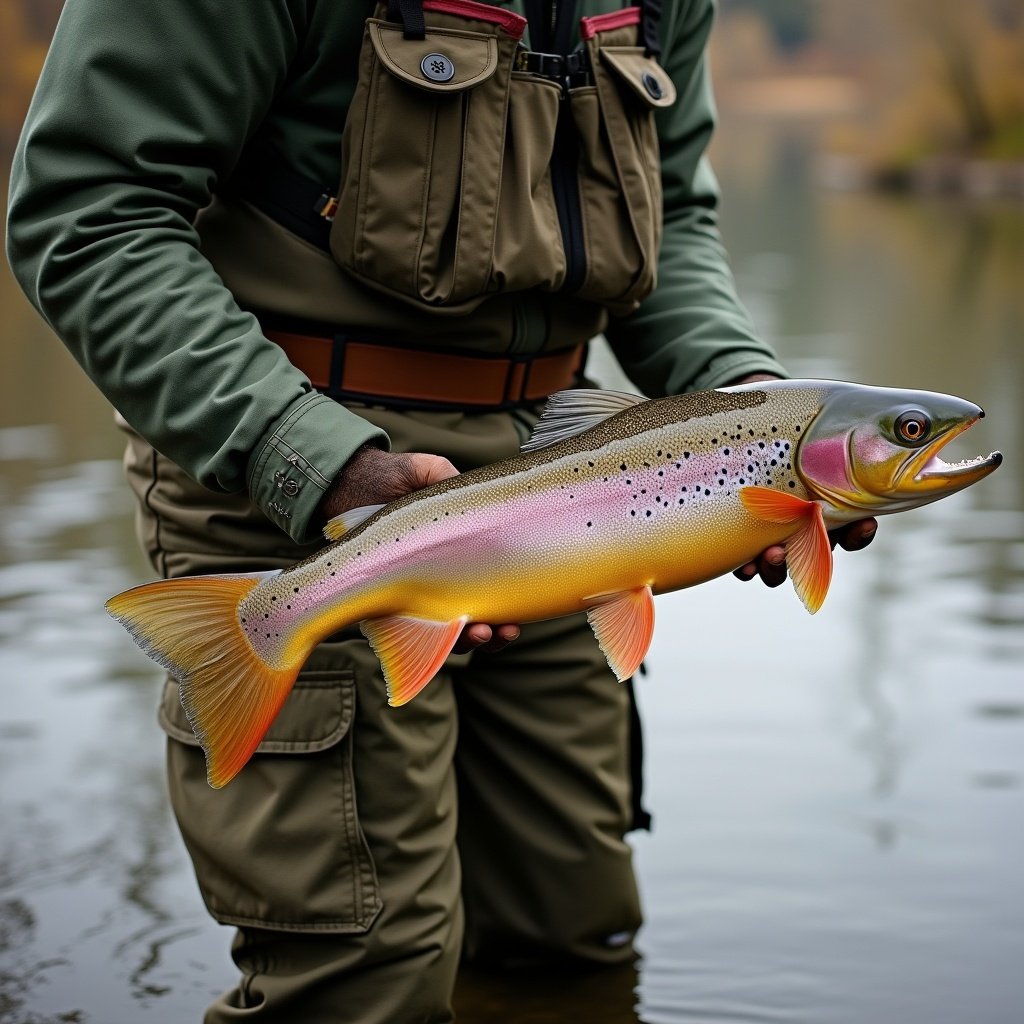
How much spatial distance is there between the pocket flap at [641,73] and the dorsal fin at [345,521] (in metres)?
0.83

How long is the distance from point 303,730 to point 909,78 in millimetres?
33706

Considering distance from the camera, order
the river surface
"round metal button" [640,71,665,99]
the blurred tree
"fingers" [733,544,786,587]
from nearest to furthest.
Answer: "fingers" [733,544,786,587] < "round metal button" [640,71,665,99] < the river surface < the blurred tree

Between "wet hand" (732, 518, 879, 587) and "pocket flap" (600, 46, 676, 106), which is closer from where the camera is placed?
"wet hand" (732, 518, 879, 587)

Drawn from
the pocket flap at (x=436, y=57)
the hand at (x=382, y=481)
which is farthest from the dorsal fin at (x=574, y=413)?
the pocket flap at (x=436, y=57)

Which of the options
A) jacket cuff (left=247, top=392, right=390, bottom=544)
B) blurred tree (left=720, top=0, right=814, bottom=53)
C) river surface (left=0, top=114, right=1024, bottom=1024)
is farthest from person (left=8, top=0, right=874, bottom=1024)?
blurred tree (left=720, top=0, right=814, bottom=53)

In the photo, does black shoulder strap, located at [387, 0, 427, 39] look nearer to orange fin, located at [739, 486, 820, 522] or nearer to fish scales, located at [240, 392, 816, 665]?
fish scales, located at [240, 392, 816, 665]

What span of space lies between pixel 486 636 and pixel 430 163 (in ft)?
2.27

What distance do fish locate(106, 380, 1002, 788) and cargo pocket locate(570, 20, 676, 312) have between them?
386mm

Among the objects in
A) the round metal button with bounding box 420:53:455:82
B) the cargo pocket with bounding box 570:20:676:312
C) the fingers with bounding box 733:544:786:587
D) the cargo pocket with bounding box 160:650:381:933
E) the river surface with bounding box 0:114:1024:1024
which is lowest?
the river surface with bounding box 0:114:1024:1024

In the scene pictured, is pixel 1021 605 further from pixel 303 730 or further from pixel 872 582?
pixel 303 730

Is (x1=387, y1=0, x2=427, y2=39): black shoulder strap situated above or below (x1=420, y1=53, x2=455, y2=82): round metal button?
above

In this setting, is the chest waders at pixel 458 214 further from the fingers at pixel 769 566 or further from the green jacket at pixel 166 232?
the fingers at pixel 769 566

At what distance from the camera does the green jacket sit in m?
2.23

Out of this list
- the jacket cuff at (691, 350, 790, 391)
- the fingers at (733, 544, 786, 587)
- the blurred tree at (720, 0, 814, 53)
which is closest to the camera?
the fingers at (733, 544, 786, 587)
